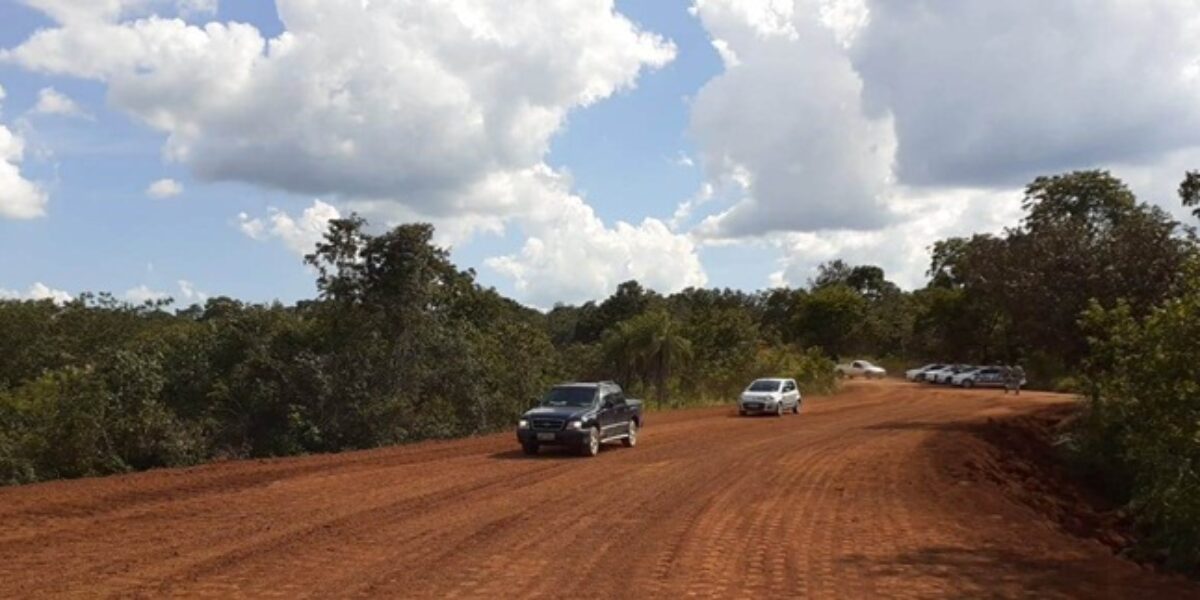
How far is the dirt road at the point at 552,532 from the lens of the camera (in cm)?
1028

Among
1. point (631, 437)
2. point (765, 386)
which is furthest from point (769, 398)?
point (631, 437)

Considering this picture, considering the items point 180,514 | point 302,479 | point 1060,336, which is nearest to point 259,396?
point 302,479

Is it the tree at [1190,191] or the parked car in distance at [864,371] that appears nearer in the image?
the tree at [1190,191]

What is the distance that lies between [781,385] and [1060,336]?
35.1 feet

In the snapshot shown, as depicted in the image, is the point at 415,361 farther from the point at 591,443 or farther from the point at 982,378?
the point at 982,378

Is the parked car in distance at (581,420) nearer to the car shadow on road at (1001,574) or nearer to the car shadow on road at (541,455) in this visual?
the car shadow on road at (541,455)

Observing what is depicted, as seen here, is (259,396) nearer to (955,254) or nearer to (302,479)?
(302,479)

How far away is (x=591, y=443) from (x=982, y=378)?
167 ft

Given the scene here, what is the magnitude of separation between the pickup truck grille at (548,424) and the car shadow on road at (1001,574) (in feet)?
38.2

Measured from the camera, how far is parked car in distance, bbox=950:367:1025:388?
67.1 meters

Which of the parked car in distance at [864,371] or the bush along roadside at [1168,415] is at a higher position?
the parked car in distance at [864,371]

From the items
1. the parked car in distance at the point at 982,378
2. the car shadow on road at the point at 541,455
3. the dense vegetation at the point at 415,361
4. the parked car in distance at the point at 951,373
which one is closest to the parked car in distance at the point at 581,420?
the car shadow on road at the point at 541,455

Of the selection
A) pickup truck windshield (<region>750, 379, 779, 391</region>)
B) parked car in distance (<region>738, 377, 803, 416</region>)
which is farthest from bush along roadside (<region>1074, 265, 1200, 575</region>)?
pickup truck windshield (<region>750, 379, 779, 391</region>)

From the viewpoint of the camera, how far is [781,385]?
40.8 metres
